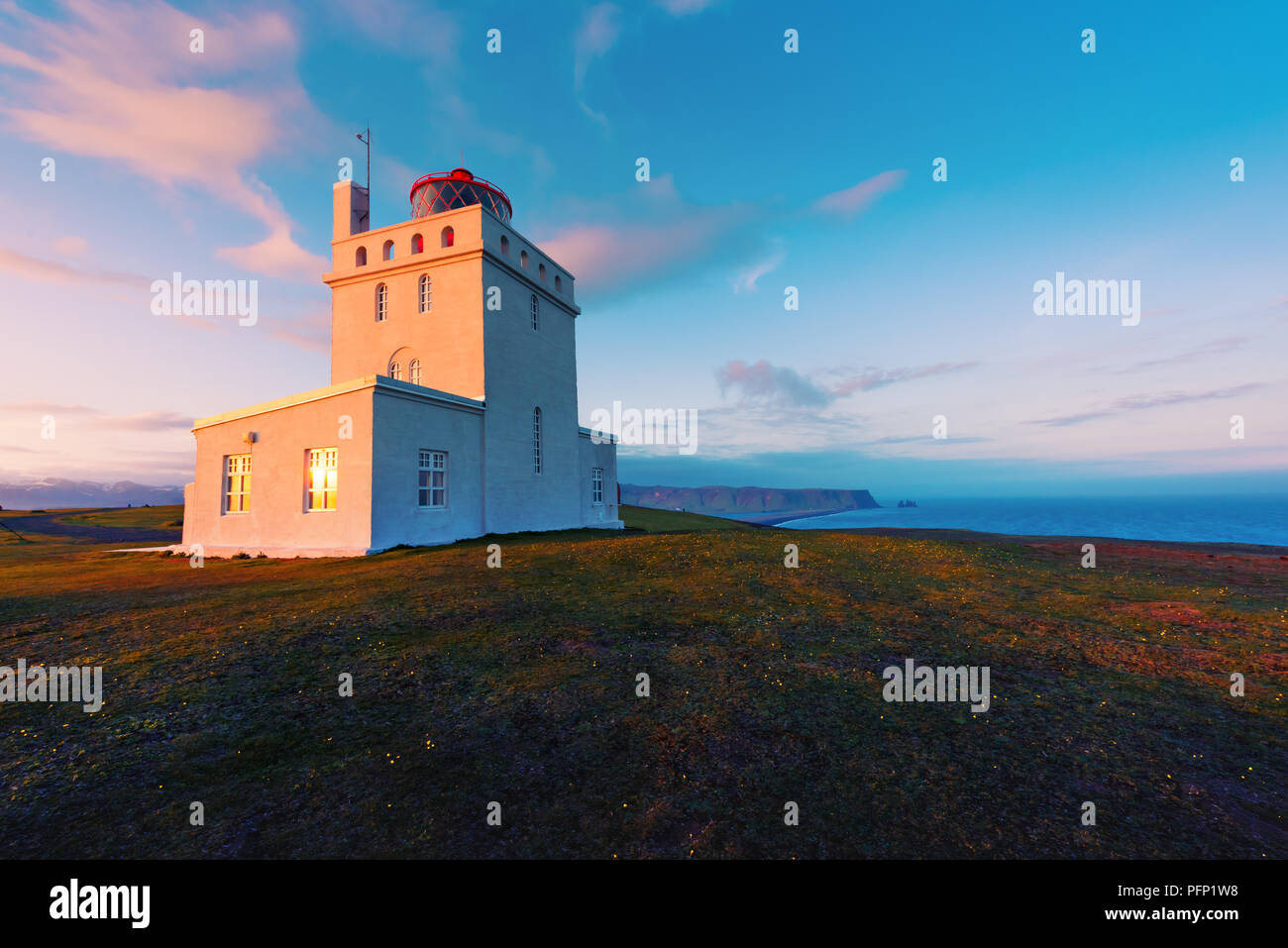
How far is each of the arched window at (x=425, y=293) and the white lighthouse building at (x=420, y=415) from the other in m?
0.09

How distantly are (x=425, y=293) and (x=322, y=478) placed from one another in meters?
10.7

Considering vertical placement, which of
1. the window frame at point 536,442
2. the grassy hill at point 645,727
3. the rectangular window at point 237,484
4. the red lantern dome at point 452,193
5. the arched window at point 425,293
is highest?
the red lantern dome at point 452,193

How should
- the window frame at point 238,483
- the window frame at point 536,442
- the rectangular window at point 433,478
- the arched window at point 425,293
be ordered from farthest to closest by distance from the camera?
the window frame at point 536,442
the arched window at point 425,293
the window frame at point 238,483
the rectangular window at point 433,478

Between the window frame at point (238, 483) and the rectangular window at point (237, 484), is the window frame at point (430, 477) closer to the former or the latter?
the window frame at point (238, 483)

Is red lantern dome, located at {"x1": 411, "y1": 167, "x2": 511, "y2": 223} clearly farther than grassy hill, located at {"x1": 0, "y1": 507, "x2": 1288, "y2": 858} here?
Yes

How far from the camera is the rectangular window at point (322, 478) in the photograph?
65.6 feet

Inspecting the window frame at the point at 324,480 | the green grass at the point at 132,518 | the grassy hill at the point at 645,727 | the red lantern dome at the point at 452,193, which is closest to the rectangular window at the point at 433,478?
the window frame at the point at 324,480

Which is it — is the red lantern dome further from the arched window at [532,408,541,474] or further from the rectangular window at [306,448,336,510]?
the rectangular window at [306,448,336,510]

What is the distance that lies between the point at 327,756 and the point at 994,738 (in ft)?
22.8

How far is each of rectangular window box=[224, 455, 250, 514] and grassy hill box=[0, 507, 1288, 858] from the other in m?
10.1

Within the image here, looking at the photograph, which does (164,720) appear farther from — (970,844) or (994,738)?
(994,738)

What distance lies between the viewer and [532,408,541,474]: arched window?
27047mm

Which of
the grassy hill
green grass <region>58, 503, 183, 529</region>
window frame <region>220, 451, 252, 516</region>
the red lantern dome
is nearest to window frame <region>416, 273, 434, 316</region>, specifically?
the red lantern dome

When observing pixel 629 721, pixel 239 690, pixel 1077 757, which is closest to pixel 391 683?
pixel 239 690
